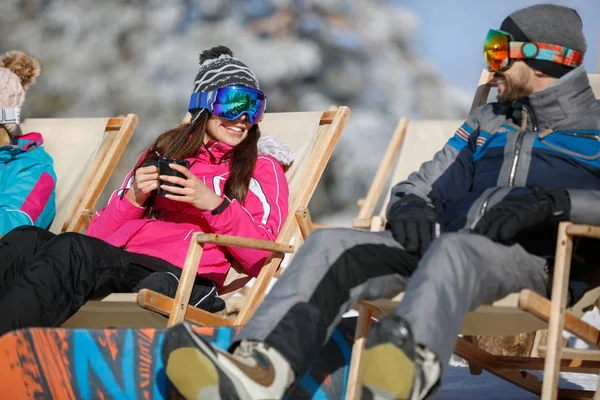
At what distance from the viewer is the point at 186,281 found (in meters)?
3.13

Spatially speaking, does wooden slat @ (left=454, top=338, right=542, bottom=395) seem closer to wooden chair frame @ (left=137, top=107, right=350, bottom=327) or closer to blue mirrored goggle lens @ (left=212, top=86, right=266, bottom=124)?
wooden chair frame @ (left=137, top=107, right=350, bottom=327)

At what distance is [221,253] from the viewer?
3.53 meters

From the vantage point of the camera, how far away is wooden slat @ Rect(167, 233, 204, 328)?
312 cm

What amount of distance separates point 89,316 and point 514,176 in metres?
1.59

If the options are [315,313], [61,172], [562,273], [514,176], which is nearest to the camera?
[315,313]

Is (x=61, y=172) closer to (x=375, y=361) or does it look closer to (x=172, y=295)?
(x=172, y=295)

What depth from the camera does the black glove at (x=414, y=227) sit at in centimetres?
260

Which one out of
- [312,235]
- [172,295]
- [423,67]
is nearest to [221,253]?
[172,295]

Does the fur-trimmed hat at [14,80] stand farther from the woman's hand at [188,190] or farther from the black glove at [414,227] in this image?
the black glove at [414,227]

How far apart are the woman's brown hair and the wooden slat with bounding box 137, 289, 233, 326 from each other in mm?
459

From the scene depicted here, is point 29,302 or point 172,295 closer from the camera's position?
point 29,302

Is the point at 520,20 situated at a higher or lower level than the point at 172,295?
higher

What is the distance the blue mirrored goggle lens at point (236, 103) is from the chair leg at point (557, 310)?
1.44 metres

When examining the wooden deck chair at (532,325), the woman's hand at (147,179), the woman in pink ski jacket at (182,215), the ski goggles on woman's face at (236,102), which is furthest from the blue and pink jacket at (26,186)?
the wooden deck chair at (532,325)
